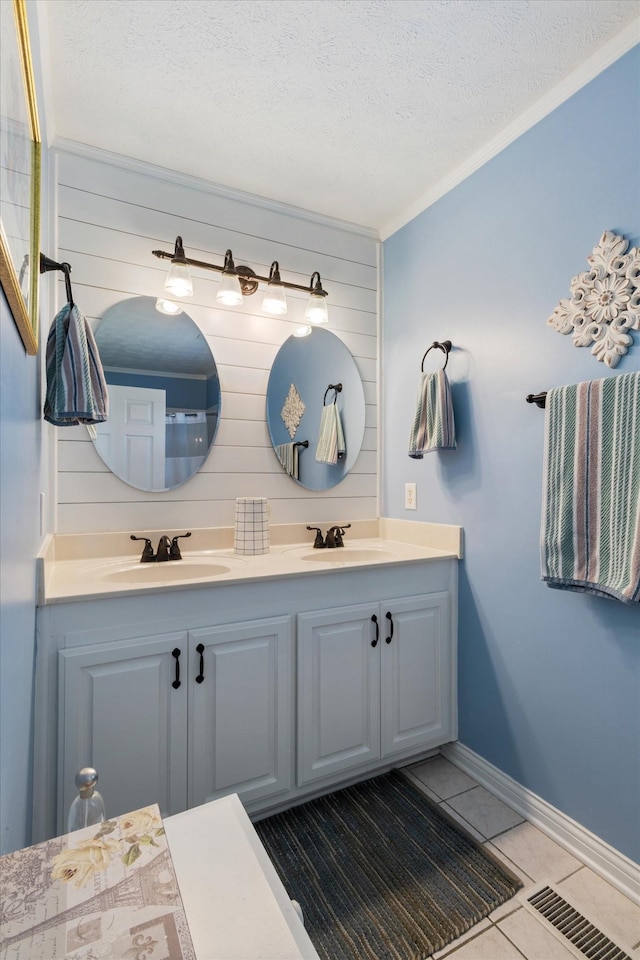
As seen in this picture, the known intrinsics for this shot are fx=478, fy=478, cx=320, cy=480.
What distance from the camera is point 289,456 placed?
2.26m

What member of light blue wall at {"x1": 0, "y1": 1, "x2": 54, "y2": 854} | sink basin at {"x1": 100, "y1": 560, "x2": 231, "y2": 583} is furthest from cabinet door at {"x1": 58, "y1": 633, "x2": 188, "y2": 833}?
sink basin at {"x1": 100, "y1": 560, "x2": 231, "y2": 583}

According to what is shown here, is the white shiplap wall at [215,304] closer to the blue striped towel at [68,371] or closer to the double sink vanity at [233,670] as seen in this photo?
the double sink vanity at [233,670]

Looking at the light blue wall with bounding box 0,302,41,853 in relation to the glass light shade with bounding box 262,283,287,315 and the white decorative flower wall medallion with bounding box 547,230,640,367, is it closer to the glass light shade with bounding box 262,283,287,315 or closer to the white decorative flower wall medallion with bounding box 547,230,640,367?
the glass light shade with bounding box 262,283,287,315

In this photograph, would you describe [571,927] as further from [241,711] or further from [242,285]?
[242,285]

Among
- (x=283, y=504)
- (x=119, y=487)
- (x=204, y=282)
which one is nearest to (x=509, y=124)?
(x=204, y=282)

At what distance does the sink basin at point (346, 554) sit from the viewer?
6.84 ft

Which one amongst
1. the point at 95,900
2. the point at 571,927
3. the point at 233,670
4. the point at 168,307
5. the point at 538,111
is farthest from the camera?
the point at 168,307

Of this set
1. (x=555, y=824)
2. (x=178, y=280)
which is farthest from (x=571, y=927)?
(x=178, y=280)

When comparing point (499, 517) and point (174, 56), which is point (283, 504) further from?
point (174, 56)

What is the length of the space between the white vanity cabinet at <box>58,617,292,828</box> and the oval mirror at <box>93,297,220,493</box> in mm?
757

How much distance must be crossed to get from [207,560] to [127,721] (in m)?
0.65

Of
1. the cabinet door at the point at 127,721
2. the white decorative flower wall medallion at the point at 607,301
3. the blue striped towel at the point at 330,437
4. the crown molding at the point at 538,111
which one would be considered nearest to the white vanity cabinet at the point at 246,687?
the cabinet door at the point at 127,721

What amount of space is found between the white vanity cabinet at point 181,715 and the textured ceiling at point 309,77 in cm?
178

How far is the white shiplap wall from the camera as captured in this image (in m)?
1.86
